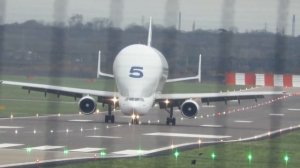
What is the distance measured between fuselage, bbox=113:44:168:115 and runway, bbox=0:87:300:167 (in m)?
0.70

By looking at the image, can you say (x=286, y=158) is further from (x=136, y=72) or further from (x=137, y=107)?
(x=136, y=72)

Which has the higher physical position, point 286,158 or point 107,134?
point 107,134

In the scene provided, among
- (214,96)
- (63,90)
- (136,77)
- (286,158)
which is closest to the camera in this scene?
(286,158)

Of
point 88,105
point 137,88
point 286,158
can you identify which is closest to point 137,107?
point 137,88

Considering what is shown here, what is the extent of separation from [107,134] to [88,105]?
6441 millimetres

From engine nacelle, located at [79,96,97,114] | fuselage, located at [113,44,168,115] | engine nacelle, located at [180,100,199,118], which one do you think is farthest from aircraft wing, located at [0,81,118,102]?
engine nacelle, located at [180,100,199,118]

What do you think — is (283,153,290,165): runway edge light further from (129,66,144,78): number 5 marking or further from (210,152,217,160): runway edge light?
(129,66,144,78): number 5 marking

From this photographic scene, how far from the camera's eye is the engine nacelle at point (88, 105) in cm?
3331

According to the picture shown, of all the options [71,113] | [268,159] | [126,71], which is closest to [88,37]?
[268,159]

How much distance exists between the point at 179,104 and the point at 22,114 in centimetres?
623

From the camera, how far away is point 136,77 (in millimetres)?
31438

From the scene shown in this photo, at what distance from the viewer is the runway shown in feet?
65.5

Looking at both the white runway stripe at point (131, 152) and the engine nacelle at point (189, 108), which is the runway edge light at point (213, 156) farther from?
the engine nacelle at point (189, 108)

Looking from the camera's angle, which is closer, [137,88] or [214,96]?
[137,88]
